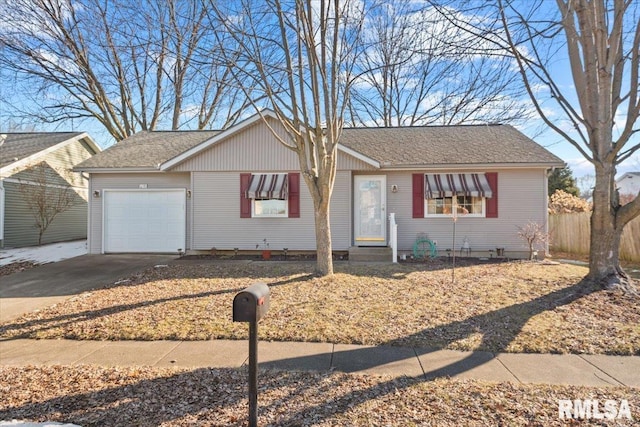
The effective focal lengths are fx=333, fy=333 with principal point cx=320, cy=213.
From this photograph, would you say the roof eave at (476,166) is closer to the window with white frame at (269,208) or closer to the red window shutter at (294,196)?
the red window shutter at (294,196)

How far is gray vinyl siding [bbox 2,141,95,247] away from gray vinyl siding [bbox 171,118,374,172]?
8.68 meters

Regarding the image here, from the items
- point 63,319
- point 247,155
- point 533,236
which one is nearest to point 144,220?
point 247,155

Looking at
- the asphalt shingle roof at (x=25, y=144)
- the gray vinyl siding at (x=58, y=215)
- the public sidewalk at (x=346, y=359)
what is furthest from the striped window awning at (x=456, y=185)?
the asphalt shingle roof at (x=25, y=144)

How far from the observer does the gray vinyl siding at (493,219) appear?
10391 millimetres

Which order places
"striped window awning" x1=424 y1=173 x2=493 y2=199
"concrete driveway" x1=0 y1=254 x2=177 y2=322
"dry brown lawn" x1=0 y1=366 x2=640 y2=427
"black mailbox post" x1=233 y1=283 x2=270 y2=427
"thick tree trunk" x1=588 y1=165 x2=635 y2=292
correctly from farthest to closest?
"striped window awning" x1=424 y1=173 x2=493 y2=199
"thick tree trunk" x1=588 y1=165 x2=635 y2=292
"concrete driveway" x1=0 y1=254 x2=177 y2=322
"dry brown lawn" x1=0 y1=366 x2=640 y2=427
"black mailbox post" x1=233 y1=283 x2=270 y2=427

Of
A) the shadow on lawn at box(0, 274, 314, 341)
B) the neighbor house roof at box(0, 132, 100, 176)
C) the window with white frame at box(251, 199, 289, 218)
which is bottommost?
the shadow on lawn at box(0, 274, 314, 341)

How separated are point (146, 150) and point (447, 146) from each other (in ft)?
36.1

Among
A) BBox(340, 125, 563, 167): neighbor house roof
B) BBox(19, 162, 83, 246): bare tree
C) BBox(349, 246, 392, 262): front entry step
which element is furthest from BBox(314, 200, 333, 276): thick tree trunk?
BBox(19, 162, 83, 246): bare tree

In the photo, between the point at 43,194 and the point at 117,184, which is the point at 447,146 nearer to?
the point at 117,184

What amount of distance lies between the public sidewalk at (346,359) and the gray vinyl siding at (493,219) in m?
6.98

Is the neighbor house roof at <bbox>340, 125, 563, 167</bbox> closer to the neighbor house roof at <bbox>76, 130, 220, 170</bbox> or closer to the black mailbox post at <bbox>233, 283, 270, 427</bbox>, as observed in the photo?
the neighbor house roof at <bbox>76, 130, 220, 170</bbox>

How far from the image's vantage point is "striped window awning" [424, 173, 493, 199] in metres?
10.1

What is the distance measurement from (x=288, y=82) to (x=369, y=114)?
14.4m

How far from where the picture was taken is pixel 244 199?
10953 millimetres
